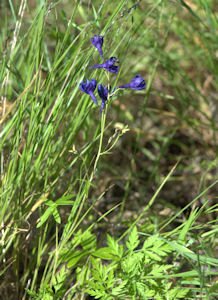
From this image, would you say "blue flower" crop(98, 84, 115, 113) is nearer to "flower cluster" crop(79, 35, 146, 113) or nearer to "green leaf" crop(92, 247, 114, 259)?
"flower cluster" crop(79, 35, 146, 113)

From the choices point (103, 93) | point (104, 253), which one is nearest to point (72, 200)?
point (104, 253)

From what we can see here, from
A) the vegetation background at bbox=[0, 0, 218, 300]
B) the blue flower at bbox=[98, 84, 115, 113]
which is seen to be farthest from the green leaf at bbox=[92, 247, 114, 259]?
the blue flower at bbox=[98, 84, 115, 113]

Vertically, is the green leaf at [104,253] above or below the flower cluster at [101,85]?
below

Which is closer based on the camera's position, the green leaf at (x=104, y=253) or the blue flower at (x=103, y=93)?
the blue flower at (x=103, y=93)

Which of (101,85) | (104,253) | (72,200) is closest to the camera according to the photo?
(101,85)

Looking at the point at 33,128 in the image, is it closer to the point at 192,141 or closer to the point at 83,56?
the point at 83,56

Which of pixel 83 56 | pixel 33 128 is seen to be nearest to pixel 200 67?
pixel 83 56

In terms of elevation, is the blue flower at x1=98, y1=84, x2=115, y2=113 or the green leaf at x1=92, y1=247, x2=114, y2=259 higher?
the blue flower at x1=98, y1=84, x2=115, y2=113

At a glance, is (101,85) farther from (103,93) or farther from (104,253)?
(104,253)

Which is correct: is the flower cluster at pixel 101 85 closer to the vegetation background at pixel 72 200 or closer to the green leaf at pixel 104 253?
the vegetation background at pixel 72 200

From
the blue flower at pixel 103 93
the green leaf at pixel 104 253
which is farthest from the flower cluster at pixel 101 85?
the green leaf at pixel 104 253

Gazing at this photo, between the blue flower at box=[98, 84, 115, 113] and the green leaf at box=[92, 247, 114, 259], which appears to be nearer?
the blue flower at box=[98, 84, 115, 113]
